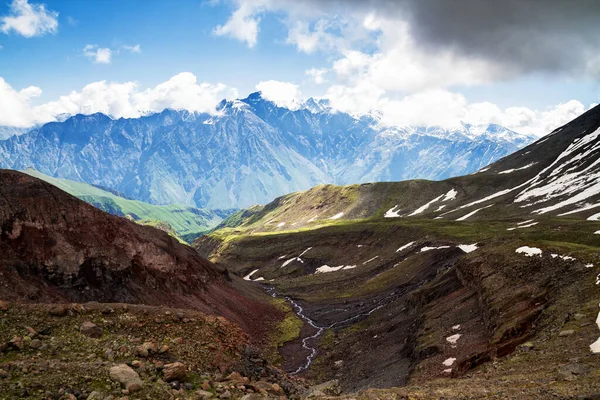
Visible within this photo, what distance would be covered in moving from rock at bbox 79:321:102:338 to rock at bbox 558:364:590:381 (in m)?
25.5

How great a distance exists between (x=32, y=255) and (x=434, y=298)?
51.8 metres

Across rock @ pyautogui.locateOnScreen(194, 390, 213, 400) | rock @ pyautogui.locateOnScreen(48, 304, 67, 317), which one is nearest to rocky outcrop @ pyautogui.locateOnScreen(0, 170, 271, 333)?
rock @ pyautogui.locateOnScreen(48, 304, 67, 317)

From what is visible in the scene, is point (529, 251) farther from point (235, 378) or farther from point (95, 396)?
point (95, 396)

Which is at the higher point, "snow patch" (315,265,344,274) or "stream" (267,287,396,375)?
"snow patch" (315,265,344,274)

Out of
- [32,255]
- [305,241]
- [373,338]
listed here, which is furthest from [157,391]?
[305,241]

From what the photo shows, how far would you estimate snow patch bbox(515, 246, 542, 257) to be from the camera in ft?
161

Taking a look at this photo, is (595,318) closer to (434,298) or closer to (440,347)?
(440,347)

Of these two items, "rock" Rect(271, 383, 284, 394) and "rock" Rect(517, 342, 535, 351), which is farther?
"rock" Rect(517, 342, 535, 351)

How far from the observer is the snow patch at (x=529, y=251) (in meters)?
49.0

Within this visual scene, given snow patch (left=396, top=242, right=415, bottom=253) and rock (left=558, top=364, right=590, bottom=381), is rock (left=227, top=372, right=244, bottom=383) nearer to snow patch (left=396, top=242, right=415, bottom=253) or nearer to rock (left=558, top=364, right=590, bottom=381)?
rock (left=558, top=364, right=590, bottom=381)

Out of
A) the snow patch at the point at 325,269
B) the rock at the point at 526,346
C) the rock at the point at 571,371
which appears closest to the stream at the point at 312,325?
the rock at the point at 526,346

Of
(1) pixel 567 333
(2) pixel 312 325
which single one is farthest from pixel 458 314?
(2) pixel 312 325

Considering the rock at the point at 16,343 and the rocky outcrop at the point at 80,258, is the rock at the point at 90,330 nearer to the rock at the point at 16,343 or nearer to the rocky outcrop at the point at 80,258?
the rock at the point at 16,343

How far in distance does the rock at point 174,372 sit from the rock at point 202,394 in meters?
1.68
